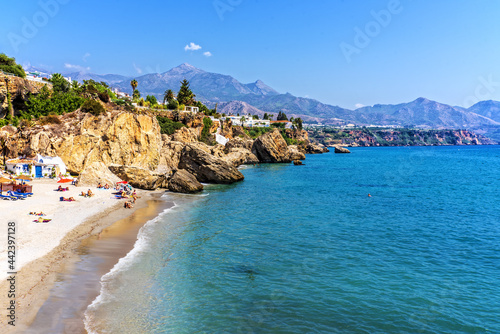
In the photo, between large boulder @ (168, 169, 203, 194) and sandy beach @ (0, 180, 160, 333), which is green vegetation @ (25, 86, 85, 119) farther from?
large boulder @ (168, 169, 203, 194)

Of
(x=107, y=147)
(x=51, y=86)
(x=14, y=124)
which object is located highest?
(x=51, y=86)

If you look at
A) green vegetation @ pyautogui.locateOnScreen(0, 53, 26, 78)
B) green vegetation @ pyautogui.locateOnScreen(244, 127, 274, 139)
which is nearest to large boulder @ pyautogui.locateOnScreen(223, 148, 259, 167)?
green vegetation @ pyautogui.locateOnScreen(0, 53, 26, 78)

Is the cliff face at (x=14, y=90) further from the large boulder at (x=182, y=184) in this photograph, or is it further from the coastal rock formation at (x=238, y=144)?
the coastal rock formation at (x=238, y=144)

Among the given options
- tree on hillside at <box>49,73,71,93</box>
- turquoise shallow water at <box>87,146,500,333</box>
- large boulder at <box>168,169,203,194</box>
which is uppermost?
tree on hillside at <box>49,73,71,93</box>

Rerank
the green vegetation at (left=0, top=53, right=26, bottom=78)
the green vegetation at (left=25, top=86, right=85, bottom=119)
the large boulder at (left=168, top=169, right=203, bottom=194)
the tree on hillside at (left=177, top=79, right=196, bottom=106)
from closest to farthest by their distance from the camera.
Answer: the large boulder at (left=168, top=169, right=203, bottom=194)
the green vegetation at (left=25, top=86, right=85, bottom=119)
the green vegetation at (left=0, top=53, right=26, bottom=78)
the tree on hillside at (left=177, top=79, right=196, bottom=106)

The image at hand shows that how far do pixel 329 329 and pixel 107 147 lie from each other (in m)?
46.2

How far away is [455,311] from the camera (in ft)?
48.2

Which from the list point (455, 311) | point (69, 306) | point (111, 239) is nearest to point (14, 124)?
point (111, 239)

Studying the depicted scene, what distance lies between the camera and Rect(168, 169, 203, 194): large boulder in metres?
44.8

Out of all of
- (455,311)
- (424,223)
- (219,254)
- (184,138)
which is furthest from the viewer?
(184,138)

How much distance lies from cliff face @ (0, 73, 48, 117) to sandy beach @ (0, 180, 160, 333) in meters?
28.7

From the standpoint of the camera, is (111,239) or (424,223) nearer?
(111,239)

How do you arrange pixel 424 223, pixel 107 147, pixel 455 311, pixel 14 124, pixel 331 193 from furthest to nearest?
pixel 14 124, pixel 107 147, pixel 331 193, pixel 424 223, pixel 455 311

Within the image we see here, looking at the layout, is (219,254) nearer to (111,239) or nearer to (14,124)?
(111,239)
